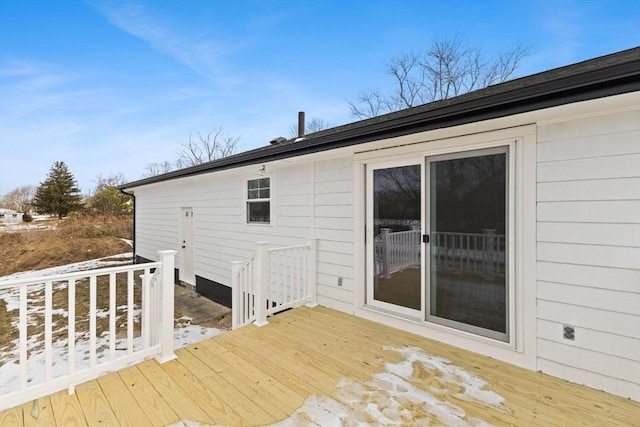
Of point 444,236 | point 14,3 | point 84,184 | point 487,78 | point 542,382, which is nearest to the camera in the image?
point 542,382

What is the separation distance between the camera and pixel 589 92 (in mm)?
1846

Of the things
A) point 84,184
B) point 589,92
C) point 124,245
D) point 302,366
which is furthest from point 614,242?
point 84,184

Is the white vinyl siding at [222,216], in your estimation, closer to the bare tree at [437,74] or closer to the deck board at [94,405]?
the deck board at [94,405]

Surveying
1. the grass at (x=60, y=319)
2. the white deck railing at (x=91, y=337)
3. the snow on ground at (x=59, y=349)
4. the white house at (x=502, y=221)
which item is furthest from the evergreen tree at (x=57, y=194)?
the white house at (x=502, y=221)

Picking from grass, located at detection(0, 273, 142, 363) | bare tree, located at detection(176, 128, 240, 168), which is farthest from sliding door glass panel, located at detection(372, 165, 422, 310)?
bare tree, located at detection(176, 128, 240, 168)

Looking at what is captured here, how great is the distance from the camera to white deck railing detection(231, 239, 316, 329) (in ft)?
11.9

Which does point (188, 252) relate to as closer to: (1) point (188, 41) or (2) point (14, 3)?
(1) point (188, 41)

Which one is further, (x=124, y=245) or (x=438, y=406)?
(x=124, y=245)

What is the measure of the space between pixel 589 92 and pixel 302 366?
2971 mm

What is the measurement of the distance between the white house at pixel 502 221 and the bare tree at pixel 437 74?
31.8 feet

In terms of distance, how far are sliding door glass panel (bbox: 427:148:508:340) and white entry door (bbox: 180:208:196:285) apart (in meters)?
6.70

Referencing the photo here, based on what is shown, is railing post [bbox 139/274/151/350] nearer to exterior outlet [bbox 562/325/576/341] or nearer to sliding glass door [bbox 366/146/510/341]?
sliding glass door [bbox 366/146/510/341]

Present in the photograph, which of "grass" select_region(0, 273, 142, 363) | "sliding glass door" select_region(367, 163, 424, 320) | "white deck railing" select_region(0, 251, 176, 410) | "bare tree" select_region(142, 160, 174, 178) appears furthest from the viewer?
"bare tree" select_region(142, 160, 174, 178)

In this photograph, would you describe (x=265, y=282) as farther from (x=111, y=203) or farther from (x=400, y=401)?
(x=111, y=203)
